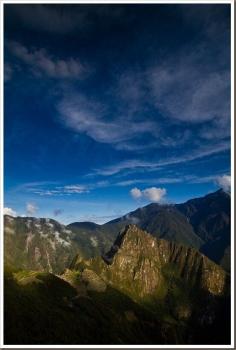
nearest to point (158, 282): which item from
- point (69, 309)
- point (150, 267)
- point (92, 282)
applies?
point (150, 267)

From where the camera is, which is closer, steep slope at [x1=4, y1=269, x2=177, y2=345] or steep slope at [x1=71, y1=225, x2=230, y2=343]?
steep slope at [x1=4, y1=269, x2=177, y2=345]

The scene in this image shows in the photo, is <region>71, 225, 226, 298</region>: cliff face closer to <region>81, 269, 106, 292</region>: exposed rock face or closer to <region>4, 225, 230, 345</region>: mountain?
<region>4, 225, 230, 345</region>: mountain

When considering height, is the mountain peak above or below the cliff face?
above

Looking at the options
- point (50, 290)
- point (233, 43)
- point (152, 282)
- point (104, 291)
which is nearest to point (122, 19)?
point (233, 43)

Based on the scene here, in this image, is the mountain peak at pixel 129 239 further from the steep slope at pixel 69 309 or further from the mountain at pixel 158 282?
the steep slope at pixel 69 309

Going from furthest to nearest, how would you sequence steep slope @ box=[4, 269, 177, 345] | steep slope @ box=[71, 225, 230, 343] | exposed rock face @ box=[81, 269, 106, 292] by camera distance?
steep slope @ box=[71, 225, 230, 343], exposed rock face @ box=[81, 269, 106, 292], steep slope @ box=[4, 269, 177, 345]

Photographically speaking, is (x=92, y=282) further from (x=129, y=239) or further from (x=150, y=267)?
(x=129, y=239)

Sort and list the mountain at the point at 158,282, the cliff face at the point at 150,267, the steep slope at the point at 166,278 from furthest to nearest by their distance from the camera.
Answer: the cliff face at the point at 150,267, the steep slope at the point at 166,278, the mountain at the point at 158,282

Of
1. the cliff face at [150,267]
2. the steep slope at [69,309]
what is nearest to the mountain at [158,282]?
the cliff face at [150,267]

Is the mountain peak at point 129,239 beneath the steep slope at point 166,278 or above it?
above

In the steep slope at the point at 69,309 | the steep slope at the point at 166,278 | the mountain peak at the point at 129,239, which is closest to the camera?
the steep slope at the point at 69,309

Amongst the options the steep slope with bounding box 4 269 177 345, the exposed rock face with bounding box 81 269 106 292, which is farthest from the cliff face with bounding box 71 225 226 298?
the steep slope with bounding box 4 269 177 345

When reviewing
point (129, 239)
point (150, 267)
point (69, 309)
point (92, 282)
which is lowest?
point (69, 309)
